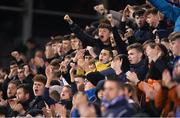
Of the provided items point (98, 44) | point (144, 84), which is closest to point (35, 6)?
point (98, 44)

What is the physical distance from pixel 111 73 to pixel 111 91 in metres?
2.24

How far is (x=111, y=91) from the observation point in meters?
7.39

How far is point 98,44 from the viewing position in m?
11.8

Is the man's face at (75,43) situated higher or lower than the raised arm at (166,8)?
lower

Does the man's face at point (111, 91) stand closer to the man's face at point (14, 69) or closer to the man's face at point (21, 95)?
the man's face at point (21, 95)

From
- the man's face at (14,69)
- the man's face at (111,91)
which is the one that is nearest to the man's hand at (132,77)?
the man's face at (111,91)

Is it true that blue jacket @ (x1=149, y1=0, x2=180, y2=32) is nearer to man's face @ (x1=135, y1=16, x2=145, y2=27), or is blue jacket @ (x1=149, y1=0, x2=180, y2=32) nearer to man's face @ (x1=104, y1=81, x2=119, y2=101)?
man's face @ (x1=135, y1=16, x2=145, y2=27)

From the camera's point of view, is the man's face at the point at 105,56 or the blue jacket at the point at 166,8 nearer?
the man's face at the point at 105,56

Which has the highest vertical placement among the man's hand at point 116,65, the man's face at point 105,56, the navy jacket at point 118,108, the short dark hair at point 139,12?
the short dark hair at point 139,12

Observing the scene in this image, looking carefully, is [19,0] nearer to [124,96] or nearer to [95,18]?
[95,18]

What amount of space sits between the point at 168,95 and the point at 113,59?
2258 mm

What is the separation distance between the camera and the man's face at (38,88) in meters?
11.0

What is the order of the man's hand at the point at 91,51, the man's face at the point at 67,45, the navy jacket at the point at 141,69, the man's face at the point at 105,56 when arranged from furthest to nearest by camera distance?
the man's face at the point at 67,45
the man's hand at the point at 91,51
the man's face at the point at 105,56
the navy jacket at the point at 141,69

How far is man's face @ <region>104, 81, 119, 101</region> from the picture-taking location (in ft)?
24.1
